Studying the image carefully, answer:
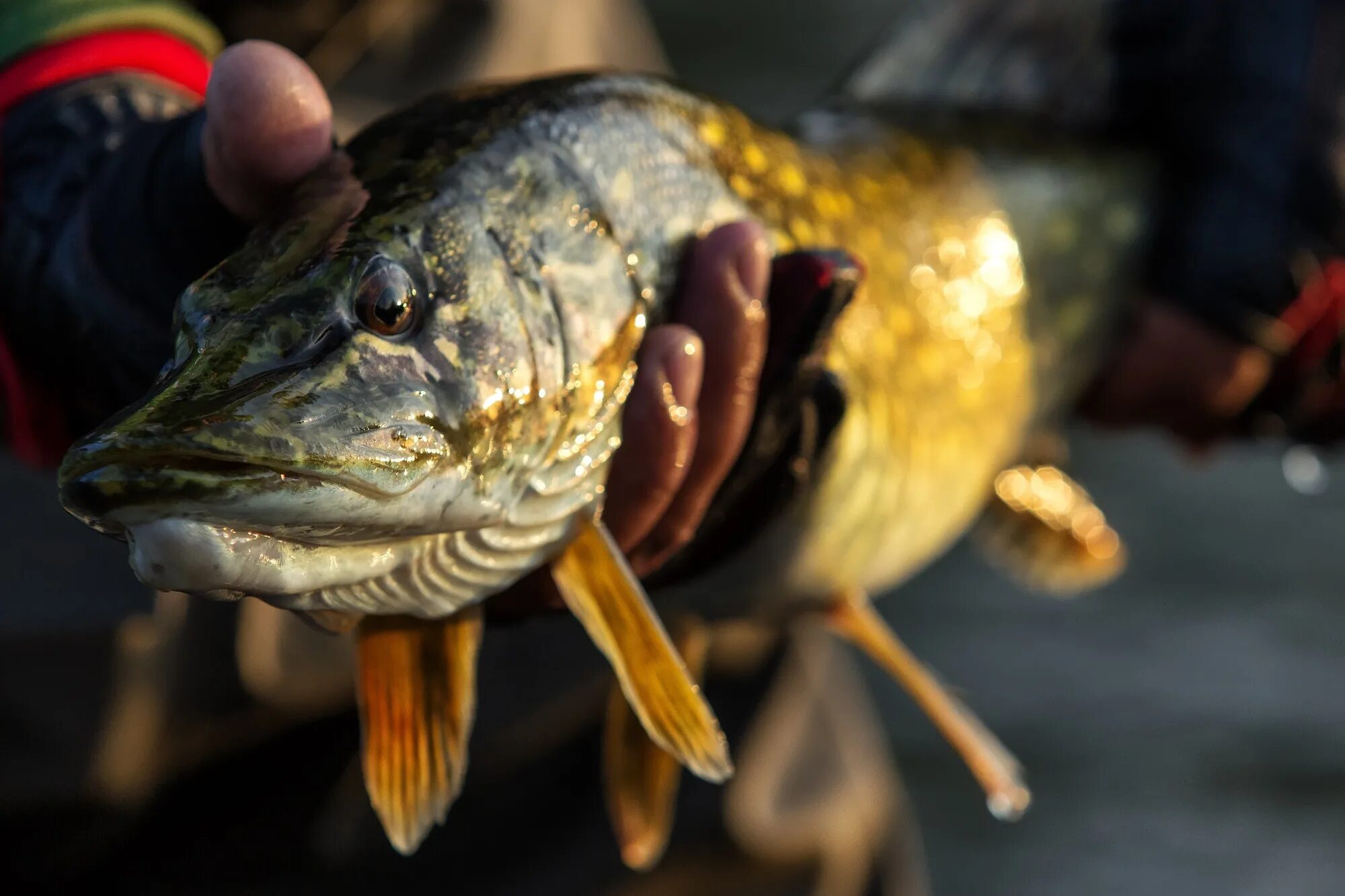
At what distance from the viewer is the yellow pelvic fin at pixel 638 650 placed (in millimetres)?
979

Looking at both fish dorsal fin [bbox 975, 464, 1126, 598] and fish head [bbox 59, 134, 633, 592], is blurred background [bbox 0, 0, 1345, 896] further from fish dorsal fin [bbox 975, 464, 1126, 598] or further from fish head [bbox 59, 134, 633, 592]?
fish head [bbox 59, 134, 633, 592]

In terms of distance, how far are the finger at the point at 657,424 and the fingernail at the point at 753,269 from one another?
0.06 metres

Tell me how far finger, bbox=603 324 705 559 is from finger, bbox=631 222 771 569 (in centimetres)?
3

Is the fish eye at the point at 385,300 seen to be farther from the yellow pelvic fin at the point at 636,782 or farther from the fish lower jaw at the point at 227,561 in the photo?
the yellow pelvic fin at the point at 636,782

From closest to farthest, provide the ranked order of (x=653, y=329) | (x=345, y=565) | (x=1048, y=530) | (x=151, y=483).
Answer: (x=151, y=483) → (x=345, y=565) → (x=653, y=329) → (x=1048, y=530)

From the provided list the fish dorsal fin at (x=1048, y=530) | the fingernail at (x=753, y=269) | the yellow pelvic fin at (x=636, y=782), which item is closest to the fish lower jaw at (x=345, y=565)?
the fingernail at (x=753, y=269)

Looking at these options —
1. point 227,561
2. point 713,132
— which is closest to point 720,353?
point 713,132

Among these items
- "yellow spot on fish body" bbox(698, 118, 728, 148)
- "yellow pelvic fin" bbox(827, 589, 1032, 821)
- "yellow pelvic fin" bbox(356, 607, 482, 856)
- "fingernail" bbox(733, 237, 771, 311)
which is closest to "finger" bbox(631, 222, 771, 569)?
"fingernail" bbox(733, 237, 771, 311)

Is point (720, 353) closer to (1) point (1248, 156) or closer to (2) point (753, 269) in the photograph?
(2) point (753, 269)

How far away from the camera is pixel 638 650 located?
98cm

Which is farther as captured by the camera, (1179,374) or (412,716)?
(1179,374)

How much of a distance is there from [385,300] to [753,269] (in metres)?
0.33

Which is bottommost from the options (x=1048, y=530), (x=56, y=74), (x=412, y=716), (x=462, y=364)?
(x=1048, y=530)

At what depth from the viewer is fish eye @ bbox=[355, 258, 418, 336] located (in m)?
0.88
